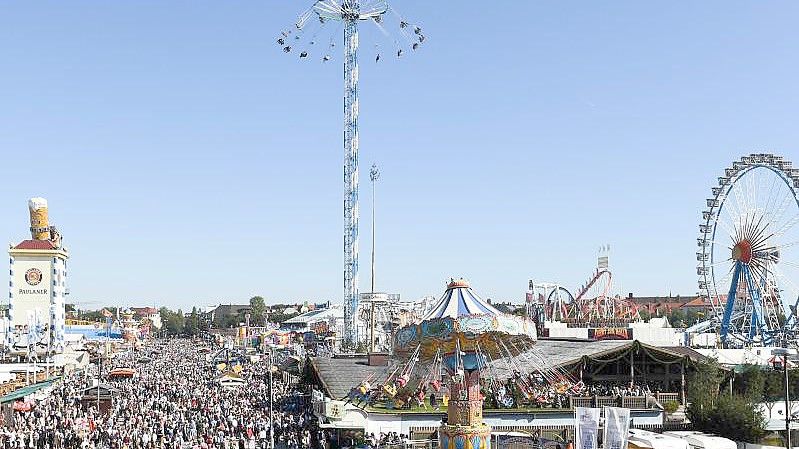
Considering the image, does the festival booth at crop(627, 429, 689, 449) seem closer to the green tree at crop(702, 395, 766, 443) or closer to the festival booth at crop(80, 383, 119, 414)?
the green tree at crop(702, 395, 766, 443)

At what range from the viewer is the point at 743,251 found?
199ft

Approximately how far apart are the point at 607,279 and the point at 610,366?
5868 cm

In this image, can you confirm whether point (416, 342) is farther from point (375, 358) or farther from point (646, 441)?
point (375, 358)

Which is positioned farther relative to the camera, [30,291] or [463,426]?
[30,291]

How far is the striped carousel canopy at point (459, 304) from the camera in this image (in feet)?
88.3

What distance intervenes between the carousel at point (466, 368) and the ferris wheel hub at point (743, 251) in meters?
30.2

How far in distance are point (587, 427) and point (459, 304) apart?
8.74m

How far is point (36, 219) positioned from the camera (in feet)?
302

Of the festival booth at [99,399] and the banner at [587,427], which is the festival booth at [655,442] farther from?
the festival booth at [99,399]

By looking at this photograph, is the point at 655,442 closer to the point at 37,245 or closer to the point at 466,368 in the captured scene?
Answer: the point at 466,368

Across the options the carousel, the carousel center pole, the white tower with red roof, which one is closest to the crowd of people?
the carousel

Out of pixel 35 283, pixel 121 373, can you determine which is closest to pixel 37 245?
pixel 35 283

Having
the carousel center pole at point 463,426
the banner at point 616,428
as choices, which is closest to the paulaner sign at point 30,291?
the carousel center pole at point 463,426

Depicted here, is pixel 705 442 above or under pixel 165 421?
above
